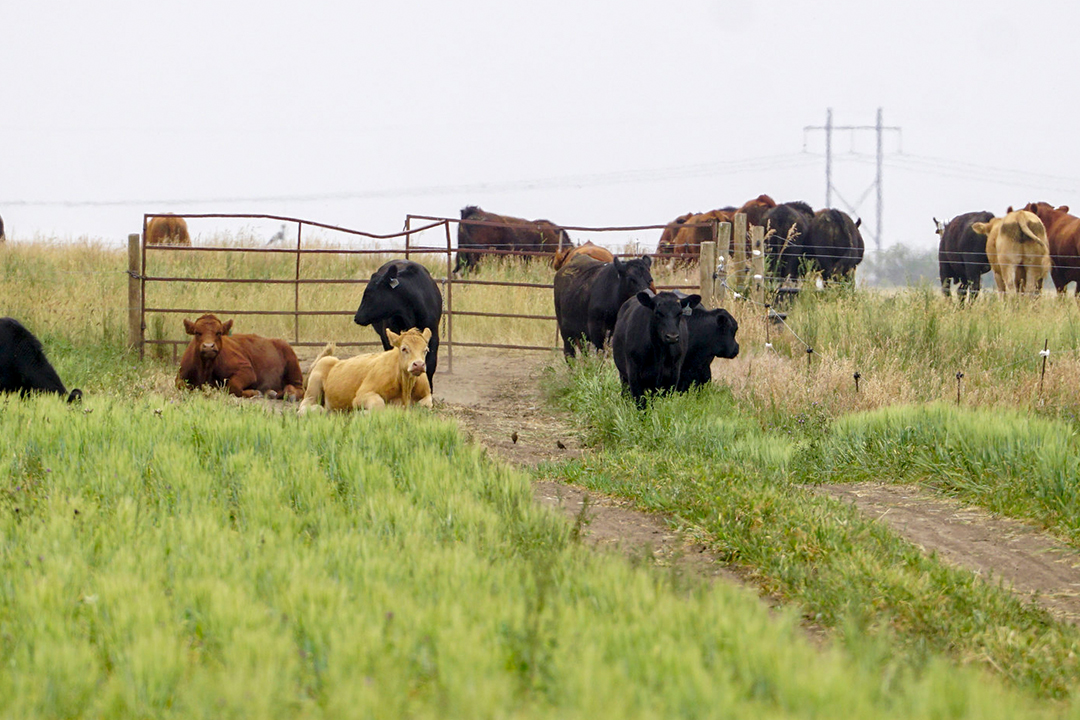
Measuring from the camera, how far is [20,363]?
917cm

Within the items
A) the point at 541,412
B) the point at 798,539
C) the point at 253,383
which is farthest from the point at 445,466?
the point at 253,383

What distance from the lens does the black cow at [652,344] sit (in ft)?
31.5

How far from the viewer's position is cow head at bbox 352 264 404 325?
38.8 feet

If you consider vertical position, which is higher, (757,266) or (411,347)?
(757,266)

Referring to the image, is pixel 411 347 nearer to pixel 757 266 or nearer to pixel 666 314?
pixel 666 314

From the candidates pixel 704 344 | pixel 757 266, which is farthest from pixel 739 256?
pixel 704 344

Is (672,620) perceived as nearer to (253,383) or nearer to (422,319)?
(422,319)

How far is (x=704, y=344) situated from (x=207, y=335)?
5.08 meters

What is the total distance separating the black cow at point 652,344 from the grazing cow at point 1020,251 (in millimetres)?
10222

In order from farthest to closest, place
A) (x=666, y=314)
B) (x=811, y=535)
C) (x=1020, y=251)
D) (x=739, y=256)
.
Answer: (x=1020, y=251) < (x=739, y=256) < (x=666, y=314) < (x=811, y=535)

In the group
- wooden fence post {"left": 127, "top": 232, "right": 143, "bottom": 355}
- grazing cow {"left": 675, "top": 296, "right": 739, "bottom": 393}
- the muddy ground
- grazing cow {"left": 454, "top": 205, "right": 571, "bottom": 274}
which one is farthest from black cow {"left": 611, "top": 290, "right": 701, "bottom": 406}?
grazing cow {"left": 454, "top": 205, "right": 571, "bottom": 274}

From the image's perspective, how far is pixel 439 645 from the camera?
3.21 metres

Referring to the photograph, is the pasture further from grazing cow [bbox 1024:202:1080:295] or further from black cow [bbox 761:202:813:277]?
grazing cow [bbox 1024:202:1080:295]

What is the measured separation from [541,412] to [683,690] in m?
9.02
